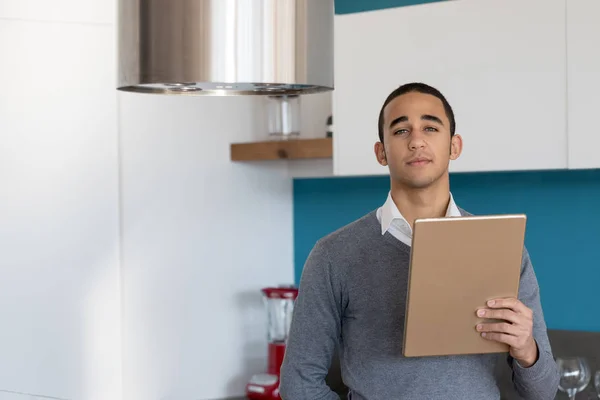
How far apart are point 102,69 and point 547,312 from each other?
169cm

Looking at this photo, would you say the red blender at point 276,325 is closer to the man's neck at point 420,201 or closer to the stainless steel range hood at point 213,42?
the man's neck at point 420,201

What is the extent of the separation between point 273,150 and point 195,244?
0.45 m

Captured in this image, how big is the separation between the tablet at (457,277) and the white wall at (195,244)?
5.25ft

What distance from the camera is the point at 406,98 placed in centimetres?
180

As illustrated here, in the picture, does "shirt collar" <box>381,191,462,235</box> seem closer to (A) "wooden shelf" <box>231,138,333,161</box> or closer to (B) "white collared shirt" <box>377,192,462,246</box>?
(B) "white collared shirt" <box>377,192,462,246</box>

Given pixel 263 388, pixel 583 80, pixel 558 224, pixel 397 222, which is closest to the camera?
pixel 397 222

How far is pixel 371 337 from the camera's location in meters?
1.74

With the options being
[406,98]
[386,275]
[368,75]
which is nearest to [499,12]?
[368,75]

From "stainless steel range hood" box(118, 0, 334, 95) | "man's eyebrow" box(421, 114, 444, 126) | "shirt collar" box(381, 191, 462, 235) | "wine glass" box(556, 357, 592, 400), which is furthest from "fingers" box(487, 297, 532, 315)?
"wine glass" box(556, 357, 592, 400)

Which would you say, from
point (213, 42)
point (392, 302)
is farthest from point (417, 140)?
point (213, 42)

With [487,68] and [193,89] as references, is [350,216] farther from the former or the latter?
[193,89]

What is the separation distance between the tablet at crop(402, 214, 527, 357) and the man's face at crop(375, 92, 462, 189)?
0.83 ft

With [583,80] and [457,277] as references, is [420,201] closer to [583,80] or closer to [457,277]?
[457,277]

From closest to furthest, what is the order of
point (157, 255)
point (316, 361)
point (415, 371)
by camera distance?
point (415, 371) → point (316, 361) → point (157, 255)
